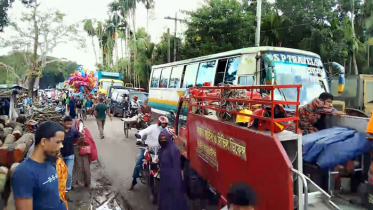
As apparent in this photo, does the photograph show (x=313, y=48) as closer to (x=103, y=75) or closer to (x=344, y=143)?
(x=344, y=143)

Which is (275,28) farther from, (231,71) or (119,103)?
(119,103)

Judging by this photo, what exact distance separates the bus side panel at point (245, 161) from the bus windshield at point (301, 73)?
14.5 feet

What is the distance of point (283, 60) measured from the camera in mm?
8398

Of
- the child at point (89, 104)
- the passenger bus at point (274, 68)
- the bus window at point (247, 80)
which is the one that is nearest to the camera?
the passenger bus at point (274, 68)

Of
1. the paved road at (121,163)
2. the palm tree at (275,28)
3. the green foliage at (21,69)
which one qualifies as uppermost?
the palm tree at (275,28)

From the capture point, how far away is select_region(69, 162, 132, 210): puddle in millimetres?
5471

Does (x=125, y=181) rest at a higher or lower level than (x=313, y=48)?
lower

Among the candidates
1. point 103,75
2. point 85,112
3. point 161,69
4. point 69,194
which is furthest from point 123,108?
point 69,194

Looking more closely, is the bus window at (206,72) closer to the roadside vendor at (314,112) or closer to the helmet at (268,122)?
the roadside vendor at (314,112)

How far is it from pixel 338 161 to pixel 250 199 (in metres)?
1.48

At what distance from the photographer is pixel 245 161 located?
9.81 feet

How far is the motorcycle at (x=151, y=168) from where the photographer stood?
5.63 metres

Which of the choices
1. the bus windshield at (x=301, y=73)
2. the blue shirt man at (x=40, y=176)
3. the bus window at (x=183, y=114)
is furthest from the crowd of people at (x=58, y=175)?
the bus windshield at (x=301, y=73)

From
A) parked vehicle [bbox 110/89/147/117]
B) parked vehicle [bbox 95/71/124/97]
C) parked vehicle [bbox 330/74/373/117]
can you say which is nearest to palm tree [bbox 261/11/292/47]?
parked vehicle [bbox 330/74/373/117]
